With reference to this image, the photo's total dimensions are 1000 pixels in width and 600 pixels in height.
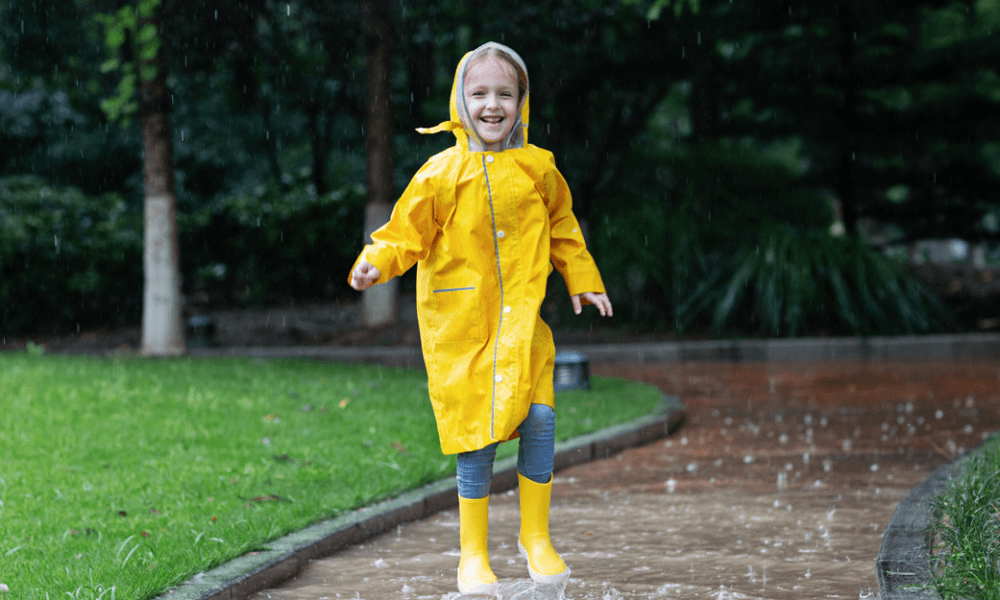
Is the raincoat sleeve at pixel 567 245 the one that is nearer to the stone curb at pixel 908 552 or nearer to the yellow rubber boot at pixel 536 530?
the yellow rubber boot at pixel 536 530

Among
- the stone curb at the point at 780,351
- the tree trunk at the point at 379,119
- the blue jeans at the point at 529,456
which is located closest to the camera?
the blue jeans at the point at 529,456

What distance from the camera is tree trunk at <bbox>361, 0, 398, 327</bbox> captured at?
12891 millimetres

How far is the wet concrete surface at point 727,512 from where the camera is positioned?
157 inches

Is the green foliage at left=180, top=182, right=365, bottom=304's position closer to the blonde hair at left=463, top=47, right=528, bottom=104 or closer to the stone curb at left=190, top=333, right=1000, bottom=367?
the stone curb at left=190, top=333, right=1000, bottom=367

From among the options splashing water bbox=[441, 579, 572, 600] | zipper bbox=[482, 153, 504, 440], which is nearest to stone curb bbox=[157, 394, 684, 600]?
splashing water bbox=[441, 579, 572, 600]

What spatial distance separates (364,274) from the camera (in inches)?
136

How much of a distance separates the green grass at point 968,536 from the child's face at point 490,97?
205 cm

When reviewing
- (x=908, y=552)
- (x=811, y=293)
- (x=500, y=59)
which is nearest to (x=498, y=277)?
(x=500, y=59)

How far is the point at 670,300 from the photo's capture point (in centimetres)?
1404

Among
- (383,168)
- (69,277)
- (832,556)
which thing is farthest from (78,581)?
(69,277)

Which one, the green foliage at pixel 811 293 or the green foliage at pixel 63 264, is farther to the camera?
the green foliage at pixel 63 264

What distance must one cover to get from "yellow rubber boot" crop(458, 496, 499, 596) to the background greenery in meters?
9.19

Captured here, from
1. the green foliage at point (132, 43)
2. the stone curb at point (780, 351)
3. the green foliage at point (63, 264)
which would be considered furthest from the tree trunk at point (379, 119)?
the green foliage at point (63, 264)

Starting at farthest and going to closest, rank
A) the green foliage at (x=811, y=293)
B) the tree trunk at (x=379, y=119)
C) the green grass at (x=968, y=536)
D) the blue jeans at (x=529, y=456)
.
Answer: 1. the green foliage at (x=811, y=293)
2. the tree trunk at (x=379, y=119)
3. the blue jeans at (x=529, y=456)
4. the green grass at (x=968, y=536)
